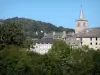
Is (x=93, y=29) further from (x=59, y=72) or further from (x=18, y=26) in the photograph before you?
(x=59, y=72)

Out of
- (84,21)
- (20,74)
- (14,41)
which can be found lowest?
(20,74)

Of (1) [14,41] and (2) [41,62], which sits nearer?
(2) [41,62]

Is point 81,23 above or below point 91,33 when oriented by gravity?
above

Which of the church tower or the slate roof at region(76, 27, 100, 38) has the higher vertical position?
the church tower

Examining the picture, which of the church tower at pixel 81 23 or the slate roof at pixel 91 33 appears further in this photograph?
the church tower at pixel 81 23

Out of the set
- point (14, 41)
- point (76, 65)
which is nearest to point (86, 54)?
point (76, 65)

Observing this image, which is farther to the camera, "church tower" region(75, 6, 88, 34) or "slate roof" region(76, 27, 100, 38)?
"church tower" region(75, 6, 88, 34)

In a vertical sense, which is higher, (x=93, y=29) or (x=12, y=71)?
(x=93, y=29)

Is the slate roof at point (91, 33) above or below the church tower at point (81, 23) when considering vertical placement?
below

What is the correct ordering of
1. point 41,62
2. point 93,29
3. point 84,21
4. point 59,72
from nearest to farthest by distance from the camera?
point 59,72 → point 41,62 → point 93,29 → point 84,21

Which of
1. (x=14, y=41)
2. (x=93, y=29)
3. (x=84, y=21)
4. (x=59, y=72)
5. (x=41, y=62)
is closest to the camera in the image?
(x=59, y=72)

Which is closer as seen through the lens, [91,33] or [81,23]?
[91,33]

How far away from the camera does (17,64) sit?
4788 cm

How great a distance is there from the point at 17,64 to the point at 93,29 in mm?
51751
